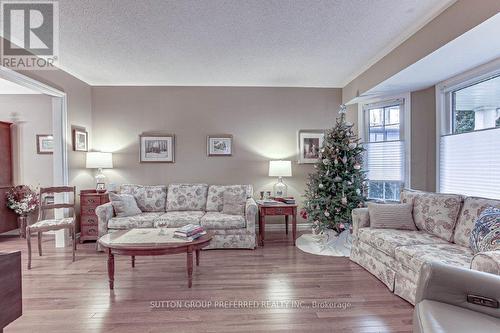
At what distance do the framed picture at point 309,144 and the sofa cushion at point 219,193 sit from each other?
1.28 meters

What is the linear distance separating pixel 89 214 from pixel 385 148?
16.3 ft

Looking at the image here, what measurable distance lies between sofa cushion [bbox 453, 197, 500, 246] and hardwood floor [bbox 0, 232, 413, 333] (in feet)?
2.87

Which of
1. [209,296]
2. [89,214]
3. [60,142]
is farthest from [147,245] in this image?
[60,142]

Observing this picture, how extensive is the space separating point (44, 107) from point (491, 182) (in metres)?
6.99

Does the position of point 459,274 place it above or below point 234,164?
below

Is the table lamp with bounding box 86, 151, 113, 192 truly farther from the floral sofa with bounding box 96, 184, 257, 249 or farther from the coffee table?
the coffee table

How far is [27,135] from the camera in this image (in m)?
4.86

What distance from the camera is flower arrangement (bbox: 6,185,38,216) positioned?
4.52 meters

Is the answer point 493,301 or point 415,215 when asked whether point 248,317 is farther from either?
point 415,215

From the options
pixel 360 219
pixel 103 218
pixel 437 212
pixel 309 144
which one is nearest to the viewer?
pixel 437 212

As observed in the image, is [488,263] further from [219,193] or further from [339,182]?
[219,193]

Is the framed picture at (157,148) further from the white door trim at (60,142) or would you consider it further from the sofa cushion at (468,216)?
the sofa cushion at (468,216)

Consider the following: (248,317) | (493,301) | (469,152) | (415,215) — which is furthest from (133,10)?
(469,152)

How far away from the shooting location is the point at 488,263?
1662 mm
